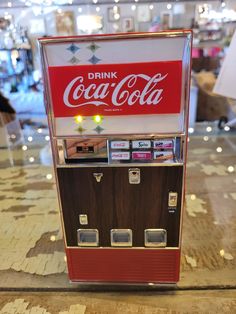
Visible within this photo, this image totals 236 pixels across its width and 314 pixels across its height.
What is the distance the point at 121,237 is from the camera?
5.76 feet

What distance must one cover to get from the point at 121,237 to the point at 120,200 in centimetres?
26

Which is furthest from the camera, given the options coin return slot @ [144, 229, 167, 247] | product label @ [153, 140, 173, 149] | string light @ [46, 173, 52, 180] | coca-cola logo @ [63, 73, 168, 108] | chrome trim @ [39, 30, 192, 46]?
string light @ [46, 173, 52, 180]

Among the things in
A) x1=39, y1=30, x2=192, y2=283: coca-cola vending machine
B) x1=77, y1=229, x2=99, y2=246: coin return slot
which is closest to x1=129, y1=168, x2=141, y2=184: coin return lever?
x1=39, y1=30, x2=192, y2=283: coca-cola vending machine

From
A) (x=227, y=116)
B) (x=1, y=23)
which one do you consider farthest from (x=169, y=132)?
(x=1, y=23)

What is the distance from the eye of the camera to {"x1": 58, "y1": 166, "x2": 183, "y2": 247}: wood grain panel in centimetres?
158

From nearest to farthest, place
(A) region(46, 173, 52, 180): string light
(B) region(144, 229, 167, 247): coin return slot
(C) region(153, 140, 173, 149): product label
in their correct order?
(C) region(153, 140, 173, 149): product label → (B) region(144, 229, 167, 247): coin return slot → (A) region(46, 173, 52, 180): string light

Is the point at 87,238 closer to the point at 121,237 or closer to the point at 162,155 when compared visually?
the point at 121,237

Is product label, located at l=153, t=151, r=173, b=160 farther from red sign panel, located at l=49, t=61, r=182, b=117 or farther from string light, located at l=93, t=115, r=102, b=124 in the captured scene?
string light, located at l=93, t=115, r=102, b=124

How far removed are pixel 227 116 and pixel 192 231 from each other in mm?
3359

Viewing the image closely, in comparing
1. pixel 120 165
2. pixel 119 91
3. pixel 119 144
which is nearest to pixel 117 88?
pixel 119 91

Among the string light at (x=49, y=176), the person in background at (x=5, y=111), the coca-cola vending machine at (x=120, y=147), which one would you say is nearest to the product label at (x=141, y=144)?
the coca-cola vending machine at (x=120, y=147)

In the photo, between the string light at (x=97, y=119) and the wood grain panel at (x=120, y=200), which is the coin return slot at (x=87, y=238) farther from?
the string light at (x=97, y=119)

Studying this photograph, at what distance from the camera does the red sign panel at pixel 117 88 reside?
53.3 inches

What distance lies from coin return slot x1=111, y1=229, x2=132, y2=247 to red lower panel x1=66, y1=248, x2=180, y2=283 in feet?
0.17
